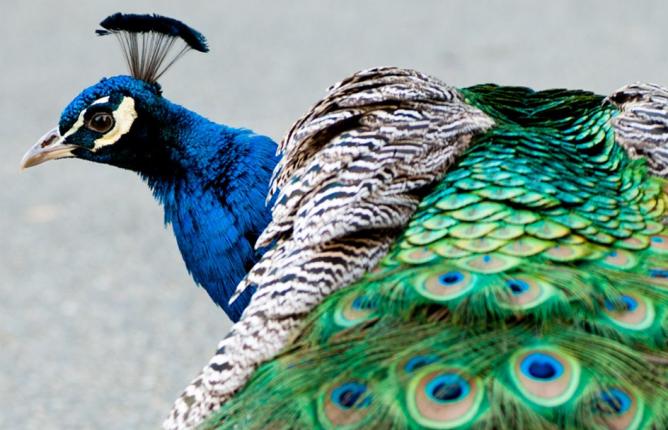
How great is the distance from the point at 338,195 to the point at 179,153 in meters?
0.77

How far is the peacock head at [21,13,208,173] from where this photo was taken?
268 centimetres

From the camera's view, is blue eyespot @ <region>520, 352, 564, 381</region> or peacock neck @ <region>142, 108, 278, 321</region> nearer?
blue eyespot @ <region>520, 352, 564, 381</region>

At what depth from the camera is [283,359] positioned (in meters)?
1.83

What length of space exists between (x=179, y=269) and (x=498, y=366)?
313cm

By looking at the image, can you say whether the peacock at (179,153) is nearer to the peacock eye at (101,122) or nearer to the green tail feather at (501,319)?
the peacock eye at (101,122)

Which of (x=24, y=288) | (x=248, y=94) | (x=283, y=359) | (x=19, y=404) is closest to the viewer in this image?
(x=283, y=359)

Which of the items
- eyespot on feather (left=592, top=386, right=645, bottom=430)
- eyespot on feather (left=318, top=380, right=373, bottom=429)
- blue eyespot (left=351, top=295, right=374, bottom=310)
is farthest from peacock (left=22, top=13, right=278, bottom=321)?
eyespot on feather (left=592, top=386, right=645, bottom=430)

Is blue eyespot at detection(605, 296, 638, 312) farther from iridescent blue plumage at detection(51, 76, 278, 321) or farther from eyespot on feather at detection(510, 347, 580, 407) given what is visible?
iridescent blue plumage at detection(51, 76, 278, 321)

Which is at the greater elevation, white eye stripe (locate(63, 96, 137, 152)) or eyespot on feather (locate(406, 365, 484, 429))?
white eye stripe (locate(63, 96, 137, 152))

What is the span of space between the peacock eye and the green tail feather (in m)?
1.02

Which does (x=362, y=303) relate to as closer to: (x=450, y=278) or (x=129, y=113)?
(x=450, y=278)

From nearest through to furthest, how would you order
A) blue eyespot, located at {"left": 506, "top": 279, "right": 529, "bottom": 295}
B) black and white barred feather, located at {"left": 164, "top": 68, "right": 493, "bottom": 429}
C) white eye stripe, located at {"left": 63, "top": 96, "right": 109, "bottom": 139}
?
blue eyespot, located at {"left": 506, "top": 279, "right": 529, "bottom": 295} < black and white barred feather, located at {"left": 164, "top": 68, "right": 493, "bottom": 429} < white eye stripe, located at {"left": 63, "top": 96, "right": 109, "bottom": 139}

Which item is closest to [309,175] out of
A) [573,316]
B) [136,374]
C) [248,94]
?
[573,316]

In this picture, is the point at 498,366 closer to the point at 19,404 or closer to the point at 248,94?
the point at 19,404
